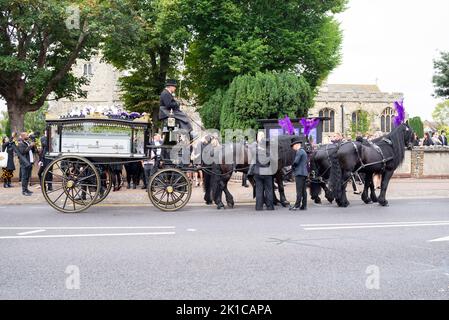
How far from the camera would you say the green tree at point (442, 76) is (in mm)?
29906

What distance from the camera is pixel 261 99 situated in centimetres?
2994

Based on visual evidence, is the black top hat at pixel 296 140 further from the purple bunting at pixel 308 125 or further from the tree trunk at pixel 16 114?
the tree trunk at pixel 16 114

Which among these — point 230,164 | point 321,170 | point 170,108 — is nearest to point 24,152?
point 170,108

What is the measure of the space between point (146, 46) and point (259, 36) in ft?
24.1

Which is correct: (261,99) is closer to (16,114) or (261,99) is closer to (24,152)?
(16,114)

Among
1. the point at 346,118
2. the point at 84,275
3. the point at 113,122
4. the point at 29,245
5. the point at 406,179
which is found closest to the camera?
the point at 84,275

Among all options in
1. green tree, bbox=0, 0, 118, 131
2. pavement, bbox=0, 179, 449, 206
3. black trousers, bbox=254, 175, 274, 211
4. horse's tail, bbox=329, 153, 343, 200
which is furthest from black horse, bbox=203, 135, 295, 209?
green tree, bbox=0, 0, 118, 131

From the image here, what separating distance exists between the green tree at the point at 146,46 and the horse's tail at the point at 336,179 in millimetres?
16090

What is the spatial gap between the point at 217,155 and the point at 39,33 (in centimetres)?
1766

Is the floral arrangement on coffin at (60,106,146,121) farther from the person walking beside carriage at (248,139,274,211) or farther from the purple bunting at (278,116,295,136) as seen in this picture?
the purple bunting at (278,116,295,136)

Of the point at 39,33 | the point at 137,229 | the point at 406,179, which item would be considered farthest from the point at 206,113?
the point at 137,229

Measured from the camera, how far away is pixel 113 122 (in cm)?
1209
